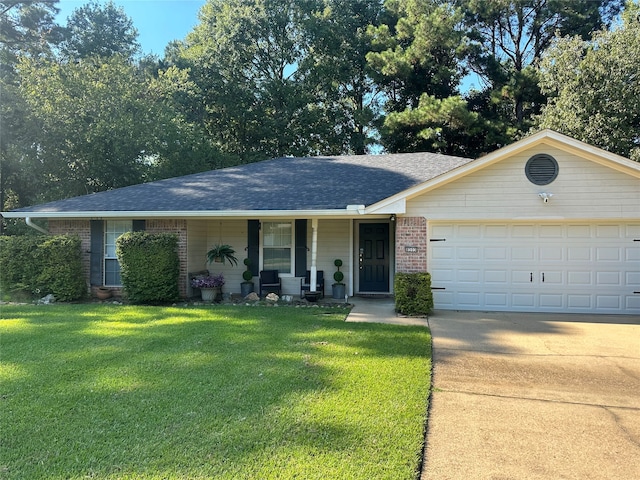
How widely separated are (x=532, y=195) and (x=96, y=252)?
10.8m

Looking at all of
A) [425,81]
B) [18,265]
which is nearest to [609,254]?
[18,265]

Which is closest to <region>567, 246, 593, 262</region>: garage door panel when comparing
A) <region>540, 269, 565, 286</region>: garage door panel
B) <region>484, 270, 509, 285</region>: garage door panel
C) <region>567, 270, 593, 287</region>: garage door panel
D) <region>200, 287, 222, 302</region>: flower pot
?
<region>567, 270, 593, 287</region>: garage door panel

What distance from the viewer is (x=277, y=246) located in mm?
11359

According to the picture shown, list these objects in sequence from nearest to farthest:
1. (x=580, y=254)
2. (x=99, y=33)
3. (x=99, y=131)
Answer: (x=580, y=254) < (x=99, y=131) < (x=99, y=33)

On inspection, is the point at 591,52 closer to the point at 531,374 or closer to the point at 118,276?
the point at 531,374

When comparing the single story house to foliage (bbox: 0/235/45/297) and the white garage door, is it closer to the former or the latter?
the white garage door

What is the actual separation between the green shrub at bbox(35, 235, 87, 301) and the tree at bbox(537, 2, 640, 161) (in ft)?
56.4

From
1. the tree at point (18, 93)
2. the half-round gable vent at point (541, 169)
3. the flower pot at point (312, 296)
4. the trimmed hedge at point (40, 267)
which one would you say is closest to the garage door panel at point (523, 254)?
the half-round gable vent at point (541, 169)

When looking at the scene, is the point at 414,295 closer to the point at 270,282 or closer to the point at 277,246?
the point at 270,282

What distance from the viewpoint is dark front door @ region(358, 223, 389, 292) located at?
11297 millimetres

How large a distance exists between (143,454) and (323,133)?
74.2 ft

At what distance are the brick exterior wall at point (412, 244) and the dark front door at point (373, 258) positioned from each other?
223 centimetres

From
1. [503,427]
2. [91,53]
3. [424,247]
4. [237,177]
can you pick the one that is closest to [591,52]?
[424,247]

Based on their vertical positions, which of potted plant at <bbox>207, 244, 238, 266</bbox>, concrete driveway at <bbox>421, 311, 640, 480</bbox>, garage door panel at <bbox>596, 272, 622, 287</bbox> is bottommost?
concrete driveway at <bbox>421, 311, 640, 480</bbox>
